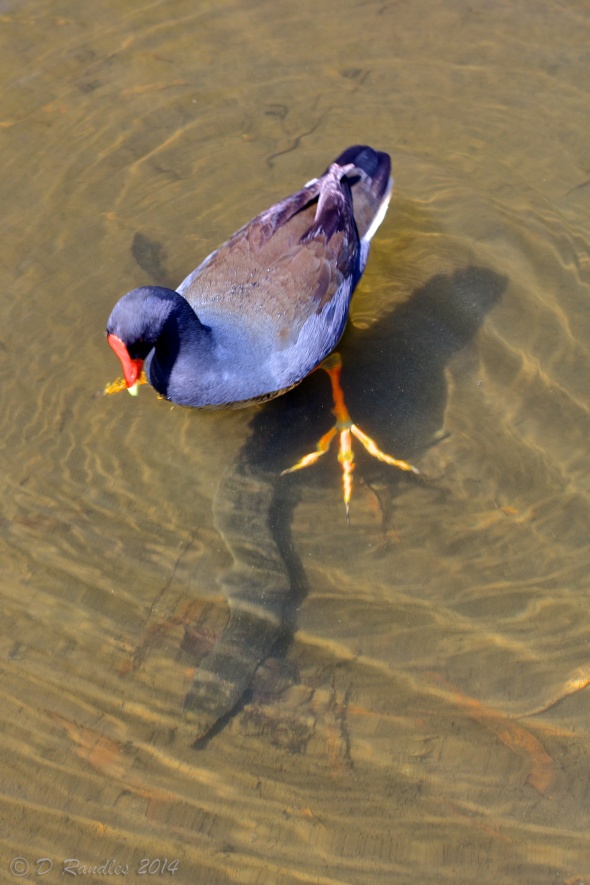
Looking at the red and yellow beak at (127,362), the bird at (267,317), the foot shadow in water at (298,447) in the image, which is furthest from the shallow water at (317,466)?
the red and yellow beak at (127,362)

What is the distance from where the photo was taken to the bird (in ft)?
13.0

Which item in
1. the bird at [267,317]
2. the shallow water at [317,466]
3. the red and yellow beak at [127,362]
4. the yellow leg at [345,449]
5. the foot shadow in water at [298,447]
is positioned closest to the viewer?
the shallow water at [317,466]

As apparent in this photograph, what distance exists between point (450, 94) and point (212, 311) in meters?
2.92

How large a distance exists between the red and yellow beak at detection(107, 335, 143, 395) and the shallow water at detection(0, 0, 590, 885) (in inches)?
28.9

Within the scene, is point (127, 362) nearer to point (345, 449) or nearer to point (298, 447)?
point (298, 447)

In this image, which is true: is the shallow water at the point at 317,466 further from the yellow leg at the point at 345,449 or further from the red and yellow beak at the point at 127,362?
the red and yellow beak at the point at 127,362

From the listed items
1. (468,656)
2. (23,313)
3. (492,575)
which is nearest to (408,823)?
(468,656)

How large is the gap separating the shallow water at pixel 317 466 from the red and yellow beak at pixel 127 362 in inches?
28.9

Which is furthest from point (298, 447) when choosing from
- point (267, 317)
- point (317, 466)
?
point (267, 317)

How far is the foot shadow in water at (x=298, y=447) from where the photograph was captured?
385cm

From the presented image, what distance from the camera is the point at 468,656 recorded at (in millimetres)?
3895

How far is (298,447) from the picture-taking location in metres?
4.57

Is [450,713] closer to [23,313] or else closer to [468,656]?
[468,656]

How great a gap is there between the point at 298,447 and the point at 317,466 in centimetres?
16
